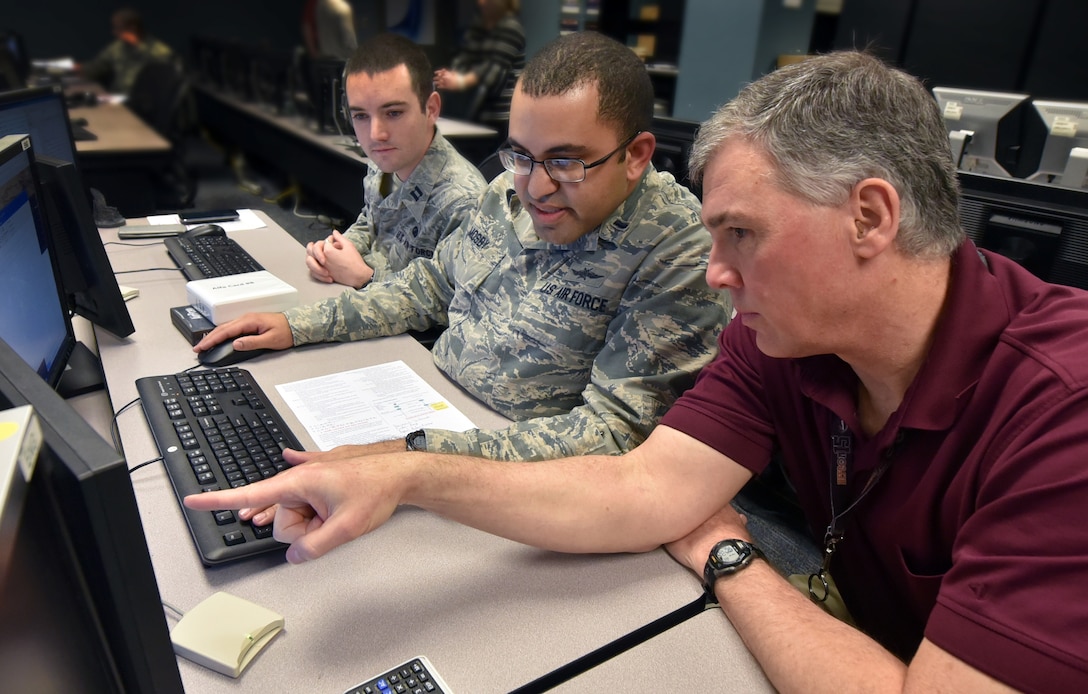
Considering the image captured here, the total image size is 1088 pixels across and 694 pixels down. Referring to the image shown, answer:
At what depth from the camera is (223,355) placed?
1.37m

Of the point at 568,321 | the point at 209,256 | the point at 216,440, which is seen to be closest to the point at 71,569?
the point at 216,440

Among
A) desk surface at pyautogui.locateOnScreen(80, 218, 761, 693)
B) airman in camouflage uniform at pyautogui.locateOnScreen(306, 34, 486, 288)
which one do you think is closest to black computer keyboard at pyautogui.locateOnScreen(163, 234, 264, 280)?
airman in camouflage uniform at pyautogui.locateOnScreen(306, 34, 486, 288)

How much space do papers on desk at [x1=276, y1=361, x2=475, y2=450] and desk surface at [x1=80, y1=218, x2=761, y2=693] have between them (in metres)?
0.22

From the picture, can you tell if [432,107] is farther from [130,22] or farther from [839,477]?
[130,22]

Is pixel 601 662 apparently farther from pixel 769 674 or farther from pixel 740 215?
pixel 740 215

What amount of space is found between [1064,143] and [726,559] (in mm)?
2438

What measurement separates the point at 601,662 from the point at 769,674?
0.18 metres

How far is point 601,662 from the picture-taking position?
0.77 m

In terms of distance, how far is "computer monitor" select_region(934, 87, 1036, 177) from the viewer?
99.3 inches

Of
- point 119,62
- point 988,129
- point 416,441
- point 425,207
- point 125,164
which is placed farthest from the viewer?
point 119,62

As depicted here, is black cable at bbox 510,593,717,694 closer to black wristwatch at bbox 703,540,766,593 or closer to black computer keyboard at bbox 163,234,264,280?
black wristwatch at bbox 703,540,766,593

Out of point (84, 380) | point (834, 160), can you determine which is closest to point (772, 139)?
point (834, 160)

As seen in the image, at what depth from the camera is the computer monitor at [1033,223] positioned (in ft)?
5.10

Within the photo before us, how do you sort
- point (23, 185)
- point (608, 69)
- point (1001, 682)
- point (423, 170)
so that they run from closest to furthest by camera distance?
point (1001, 682) < point (23, 185) < point (608, 69) < point (423, 170)
